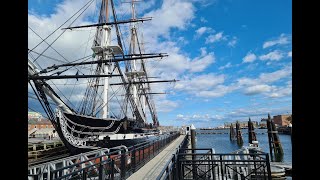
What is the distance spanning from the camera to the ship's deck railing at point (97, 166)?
619 cm

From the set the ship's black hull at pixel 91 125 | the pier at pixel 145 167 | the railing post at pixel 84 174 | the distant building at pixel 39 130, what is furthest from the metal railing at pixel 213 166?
the distant building at pixel 39 130

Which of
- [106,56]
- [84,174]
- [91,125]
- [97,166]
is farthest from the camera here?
[106,56]

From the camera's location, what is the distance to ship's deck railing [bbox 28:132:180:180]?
6191 millimetres

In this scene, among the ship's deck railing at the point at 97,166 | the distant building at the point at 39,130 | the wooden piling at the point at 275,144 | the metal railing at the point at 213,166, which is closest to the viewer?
the ship's deck railing at the point at 97,166

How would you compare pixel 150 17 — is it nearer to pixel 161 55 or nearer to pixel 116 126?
pixel 161 55

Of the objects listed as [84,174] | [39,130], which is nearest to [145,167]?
[84,174]

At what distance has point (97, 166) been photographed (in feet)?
23.9

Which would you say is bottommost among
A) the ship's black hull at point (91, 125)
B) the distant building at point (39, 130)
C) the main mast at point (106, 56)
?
the distant building at point (39, 130)

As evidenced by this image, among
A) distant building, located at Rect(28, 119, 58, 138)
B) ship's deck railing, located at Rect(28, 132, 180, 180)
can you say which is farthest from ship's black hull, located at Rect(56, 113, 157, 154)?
distant building, located at Rect(28, 119, 58, 138)

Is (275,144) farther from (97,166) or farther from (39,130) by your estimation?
(39,130)

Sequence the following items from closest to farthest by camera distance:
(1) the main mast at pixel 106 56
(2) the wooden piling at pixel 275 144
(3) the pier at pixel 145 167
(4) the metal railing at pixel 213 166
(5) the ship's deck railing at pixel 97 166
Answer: (5) the ship's deck railing at pixel 97 166
(3) the pier at pixel 145 167
(4) the metal railing at pixel 213 166
(1) the main mast at pixel 106 56
(2) the wooden piling at pixel 275 144

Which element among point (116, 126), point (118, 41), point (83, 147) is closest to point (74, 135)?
point (83, 147)

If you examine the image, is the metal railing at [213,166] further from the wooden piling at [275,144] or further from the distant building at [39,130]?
the distant building at [39,130]

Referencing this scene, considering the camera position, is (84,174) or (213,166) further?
(213,166)
